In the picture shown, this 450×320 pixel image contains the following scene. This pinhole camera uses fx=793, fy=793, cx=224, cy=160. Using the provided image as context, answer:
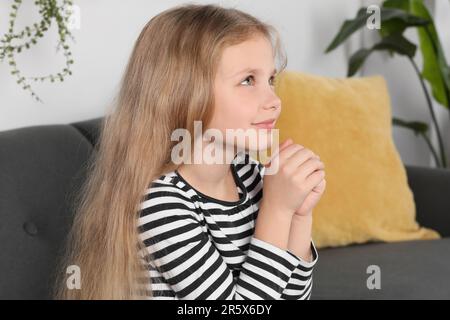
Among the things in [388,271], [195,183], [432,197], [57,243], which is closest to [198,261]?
[195,183]

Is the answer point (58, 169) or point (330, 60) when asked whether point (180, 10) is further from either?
point (330, 60)

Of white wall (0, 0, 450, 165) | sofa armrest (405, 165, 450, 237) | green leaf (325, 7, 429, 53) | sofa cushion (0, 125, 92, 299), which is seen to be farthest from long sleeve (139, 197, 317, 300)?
green leaf (325, 7, 429, 53)

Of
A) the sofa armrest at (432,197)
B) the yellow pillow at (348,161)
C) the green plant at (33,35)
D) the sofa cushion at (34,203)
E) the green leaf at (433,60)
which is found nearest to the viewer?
the sofa cushion at (34,203)

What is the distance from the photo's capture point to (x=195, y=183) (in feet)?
4.36

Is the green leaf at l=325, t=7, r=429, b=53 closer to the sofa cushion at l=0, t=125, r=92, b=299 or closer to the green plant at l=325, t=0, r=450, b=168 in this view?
the green plant at l=325, t=0, r=450, b=168

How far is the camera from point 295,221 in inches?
53.1

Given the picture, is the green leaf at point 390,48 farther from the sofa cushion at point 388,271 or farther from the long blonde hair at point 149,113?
the long blonde hair at point 149,113

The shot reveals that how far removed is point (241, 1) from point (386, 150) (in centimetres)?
63

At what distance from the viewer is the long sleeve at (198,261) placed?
1236 millimetres

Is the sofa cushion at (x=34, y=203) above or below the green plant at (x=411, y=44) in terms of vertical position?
below

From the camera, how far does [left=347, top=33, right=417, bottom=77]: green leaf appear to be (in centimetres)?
270

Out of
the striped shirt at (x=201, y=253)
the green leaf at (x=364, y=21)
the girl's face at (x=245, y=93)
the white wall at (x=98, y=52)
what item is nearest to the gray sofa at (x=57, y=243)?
the white wall at (x=98, y=52)

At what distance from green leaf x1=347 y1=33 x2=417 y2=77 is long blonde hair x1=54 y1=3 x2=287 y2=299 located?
141 cm
